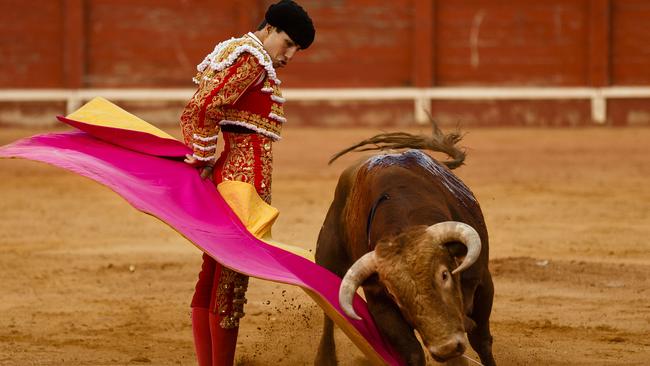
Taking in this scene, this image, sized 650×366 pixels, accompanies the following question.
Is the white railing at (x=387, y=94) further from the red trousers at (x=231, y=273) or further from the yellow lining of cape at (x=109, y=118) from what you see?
the red trousers at (x=231, y=273)

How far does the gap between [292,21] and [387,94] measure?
904cm

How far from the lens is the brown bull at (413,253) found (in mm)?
3137

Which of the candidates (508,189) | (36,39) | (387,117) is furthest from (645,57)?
(36,39)

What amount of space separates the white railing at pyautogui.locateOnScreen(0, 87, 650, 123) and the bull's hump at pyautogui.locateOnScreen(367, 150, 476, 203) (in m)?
8.42

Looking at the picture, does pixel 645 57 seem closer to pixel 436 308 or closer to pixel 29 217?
pixel 29 217

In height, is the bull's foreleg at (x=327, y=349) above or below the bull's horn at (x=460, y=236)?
below

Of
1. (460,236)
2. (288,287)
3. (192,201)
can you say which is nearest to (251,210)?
(192,201)

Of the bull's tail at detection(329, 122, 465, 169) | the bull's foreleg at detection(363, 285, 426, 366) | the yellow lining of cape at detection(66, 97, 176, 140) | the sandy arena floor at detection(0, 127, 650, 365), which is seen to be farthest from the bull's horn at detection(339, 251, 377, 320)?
the sandy arena floor at detection(0, 127, 650, 365)

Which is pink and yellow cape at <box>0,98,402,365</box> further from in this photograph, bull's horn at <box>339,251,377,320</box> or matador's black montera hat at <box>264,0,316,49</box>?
matador's black montera hat at <box>264,0,316,49</box>

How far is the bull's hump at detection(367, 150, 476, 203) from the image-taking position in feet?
12.5

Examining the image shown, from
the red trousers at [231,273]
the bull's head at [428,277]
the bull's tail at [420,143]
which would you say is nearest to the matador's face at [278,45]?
the red trousers at [231,273]

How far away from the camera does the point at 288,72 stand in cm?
1245

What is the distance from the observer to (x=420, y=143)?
430 centimetres

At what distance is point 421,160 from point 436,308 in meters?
0.83
